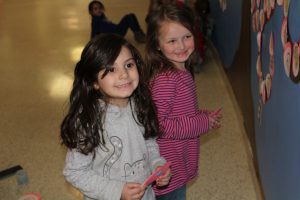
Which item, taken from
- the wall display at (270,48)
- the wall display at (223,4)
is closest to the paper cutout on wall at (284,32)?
the wall display at (270,48)

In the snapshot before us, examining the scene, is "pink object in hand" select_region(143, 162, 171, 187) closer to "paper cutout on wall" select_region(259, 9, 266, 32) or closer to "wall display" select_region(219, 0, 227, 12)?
"paper cutout on wall" select_region(259, 9, 266, 32)

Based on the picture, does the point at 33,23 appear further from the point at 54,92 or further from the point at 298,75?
the point at 298,75

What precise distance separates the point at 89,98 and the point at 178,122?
34cm

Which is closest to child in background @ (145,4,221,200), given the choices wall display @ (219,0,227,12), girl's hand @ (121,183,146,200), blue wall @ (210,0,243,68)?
girl's hand @ (121,183,146,200)

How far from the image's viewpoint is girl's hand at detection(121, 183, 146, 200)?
1.09m

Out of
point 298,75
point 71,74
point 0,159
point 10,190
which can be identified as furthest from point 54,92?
point 298,75

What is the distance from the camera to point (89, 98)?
43.8 inches

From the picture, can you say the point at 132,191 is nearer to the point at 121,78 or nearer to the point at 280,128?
the point at 121,78

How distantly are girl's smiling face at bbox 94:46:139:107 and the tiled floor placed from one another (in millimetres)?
1143

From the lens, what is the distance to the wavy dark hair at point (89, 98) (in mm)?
1063

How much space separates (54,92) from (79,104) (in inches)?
90.3

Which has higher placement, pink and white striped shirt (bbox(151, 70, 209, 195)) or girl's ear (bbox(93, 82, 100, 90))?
girl's ear (bbox(93, 82, 100, 90))

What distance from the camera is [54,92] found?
331 cm

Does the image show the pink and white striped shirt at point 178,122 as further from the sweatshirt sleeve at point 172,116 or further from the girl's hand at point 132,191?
the girl's hand at point 132,191
